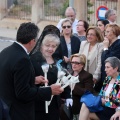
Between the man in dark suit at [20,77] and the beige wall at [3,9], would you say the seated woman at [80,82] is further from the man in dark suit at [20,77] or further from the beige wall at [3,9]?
the beige wall at [3,9]

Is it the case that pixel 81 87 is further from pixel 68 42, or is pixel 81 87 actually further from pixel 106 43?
pixel 68 42

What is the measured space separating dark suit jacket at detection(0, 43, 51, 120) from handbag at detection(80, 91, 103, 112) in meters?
1.84

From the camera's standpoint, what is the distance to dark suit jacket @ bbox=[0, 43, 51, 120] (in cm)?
507

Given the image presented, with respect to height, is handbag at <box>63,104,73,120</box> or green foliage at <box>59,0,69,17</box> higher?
green foliage at <box>59,0,69,17</box>

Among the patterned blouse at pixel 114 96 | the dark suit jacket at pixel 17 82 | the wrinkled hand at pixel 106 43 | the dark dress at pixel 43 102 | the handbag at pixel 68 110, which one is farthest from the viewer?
the wrinkled hand at pixel 106 43

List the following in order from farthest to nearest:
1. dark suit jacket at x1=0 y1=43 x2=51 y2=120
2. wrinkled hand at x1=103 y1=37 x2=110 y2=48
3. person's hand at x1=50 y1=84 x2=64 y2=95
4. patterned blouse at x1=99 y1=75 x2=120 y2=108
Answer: wrinkled hand at x1=103 y1=37 x2=110 y2=48, patterned blouse at x1=99 y1=75 x2=120 y2=108, person's hand at x1=50 y1=84 x2=64 y2=95, dark suit jacket at x1=0 y1=43 x2=51 y2=120

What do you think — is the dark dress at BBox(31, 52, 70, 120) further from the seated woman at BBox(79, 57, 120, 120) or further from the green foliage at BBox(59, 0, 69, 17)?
the green foliage at BBox(59, 0, 69, 17)

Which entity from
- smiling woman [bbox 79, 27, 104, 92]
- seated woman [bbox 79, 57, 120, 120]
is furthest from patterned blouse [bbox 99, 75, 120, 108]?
smiling woman [bbox 79, 27, 104, 92]

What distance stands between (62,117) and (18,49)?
8.63 ft

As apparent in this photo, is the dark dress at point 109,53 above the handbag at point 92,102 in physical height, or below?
above

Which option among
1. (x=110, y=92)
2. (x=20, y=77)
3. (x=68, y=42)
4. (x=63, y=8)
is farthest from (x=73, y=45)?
(x=63, y=8)

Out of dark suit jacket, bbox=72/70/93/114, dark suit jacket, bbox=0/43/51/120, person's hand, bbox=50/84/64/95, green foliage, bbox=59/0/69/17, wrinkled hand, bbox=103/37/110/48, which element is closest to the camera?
dark suit jacket, bbox=0/43/51/120

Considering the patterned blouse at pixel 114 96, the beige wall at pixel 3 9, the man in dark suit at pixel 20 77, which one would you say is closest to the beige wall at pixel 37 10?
the beige wall at pixel 3 9

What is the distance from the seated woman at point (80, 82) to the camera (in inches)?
294
